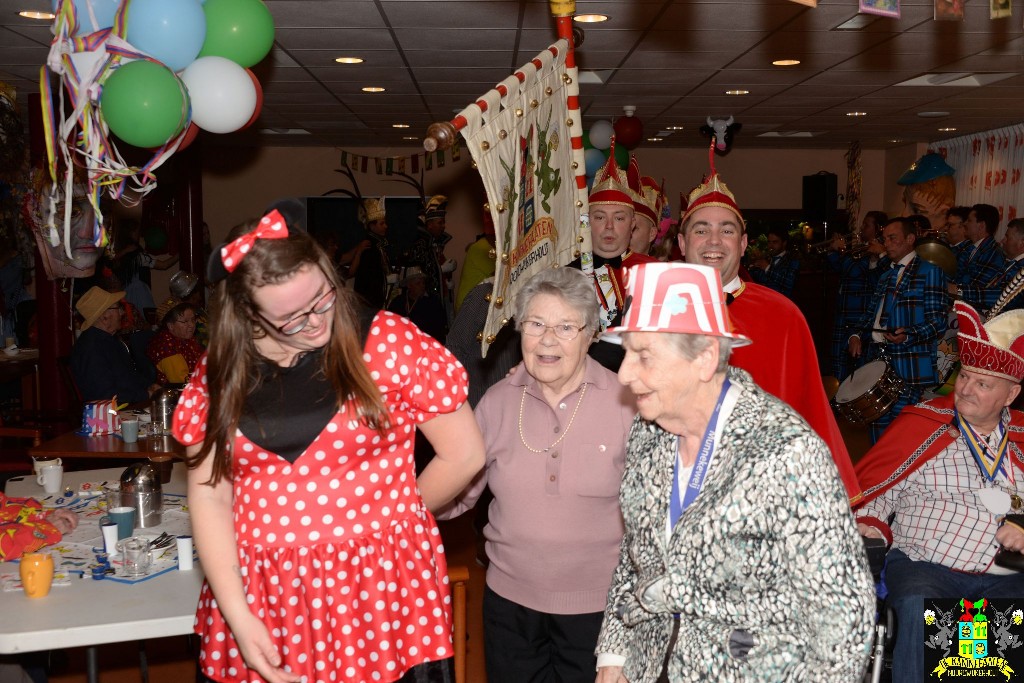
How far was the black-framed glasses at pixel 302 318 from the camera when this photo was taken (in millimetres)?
1806

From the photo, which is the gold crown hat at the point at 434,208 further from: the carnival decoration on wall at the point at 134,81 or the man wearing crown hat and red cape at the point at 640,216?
the carnival decoration on wall at the point at 134,81

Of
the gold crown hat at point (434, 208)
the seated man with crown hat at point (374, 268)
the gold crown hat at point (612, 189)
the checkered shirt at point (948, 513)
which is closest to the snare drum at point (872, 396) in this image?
the gold crown hat at point (612, 189)

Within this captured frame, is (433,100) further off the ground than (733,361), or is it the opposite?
(433,100)

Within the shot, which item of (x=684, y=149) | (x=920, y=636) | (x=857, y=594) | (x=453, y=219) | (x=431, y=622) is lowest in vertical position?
(x=920, y=636)

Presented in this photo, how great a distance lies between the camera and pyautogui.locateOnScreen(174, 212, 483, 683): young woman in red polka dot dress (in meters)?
1.84

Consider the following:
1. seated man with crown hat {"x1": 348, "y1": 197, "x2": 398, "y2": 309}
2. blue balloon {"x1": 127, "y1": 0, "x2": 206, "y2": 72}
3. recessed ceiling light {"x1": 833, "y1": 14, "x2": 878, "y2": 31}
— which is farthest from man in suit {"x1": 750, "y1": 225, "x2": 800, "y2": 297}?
blue balloon {"x1": 127, "y1": 0, "x2": 206, "y2": 72}

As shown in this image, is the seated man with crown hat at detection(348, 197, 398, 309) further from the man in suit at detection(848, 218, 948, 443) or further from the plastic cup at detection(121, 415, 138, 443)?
the plastic cup at detection(121, 415, 138, 443)

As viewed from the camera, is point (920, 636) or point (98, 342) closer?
point (920, 636)

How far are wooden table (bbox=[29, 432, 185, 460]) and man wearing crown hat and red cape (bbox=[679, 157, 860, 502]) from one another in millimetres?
2473

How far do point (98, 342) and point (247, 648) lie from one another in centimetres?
→ 420

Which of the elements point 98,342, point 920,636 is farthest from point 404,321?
point 98,342

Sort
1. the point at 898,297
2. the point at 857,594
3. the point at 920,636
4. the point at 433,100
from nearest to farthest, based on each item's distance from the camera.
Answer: the point at 857,594
the point at 920,636
the point at 898,297
the point at 433,100

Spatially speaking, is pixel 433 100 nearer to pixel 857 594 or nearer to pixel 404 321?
pixel 404 321

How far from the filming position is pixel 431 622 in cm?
198
